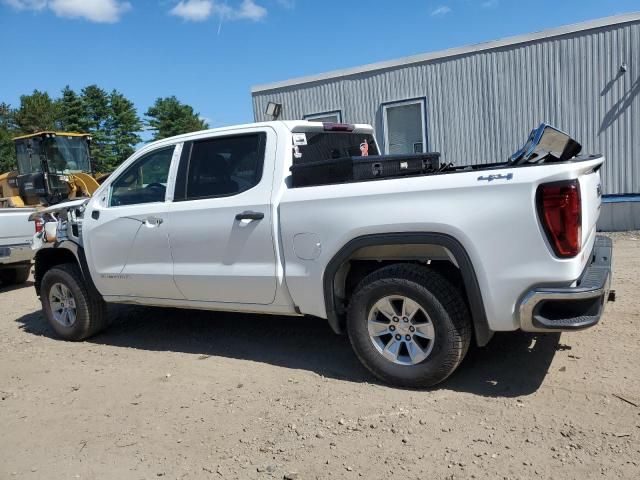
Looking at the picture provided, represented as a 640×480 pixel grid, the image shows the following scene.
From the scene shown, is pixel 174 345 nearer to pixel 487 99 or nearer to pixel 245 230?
pixel 245 230

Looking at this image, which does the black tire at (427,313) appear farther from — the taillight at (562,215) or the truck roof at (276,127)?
the truck roof at (276,127)

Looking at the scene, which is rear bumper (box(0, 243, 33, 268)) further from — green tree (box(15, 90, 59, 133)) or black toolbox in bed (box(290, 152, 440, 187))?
green tree (box(15, 90, 59, 133))

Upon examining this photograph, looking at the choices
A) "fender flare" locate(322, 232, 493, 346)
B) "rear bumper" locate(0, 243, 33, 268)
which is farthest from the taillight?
"rear bumper" locate(0, 243, 33, 268)

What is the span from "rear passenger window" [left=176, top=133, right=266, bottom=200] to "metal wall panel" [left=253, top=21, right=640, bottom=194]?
8.17 m

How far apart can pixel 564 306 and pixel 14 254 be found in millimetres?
8122

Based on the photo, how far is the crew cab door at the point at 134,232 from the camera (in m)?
4.82

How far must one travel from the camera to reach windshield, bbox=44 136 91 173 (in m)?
15.6

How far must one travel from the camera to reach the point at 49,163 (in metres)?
15.5

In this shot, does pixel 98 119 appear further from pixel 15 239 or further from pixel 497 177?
pixel 497 177

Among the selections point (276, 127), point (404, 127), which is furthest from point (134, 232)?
point (404, 127)

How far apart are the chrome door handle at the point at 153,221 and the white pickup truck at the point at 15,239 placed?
193 inches

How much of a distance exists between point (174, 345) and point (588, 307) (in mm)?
3693

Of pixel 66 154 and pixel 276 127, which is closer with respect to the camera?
pixel 276 127

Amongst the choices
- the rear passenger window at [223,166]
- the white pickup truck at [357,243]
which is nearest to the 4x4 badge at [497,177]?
the white pickup truck at [357,243]
